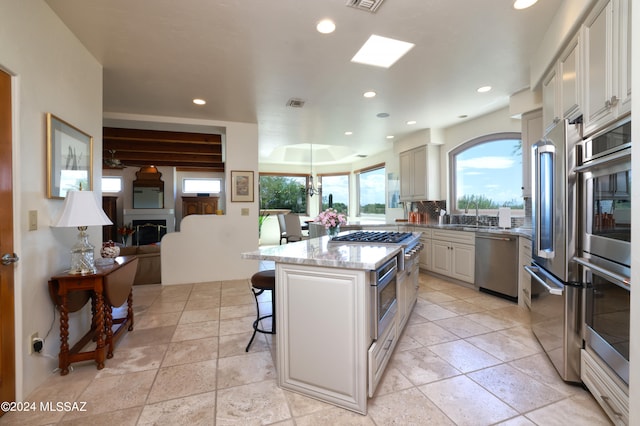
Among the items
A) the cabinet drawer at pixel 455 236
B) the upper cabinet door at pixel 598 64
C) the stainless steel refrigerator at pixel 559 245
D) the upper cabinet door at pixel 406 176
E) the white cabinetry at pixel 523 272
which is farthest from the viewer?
the upper cabinet door at pixel 406 176

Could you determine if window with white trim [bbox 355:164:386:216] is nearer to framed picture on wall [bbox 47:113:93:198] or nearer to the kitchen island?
the kitchen island

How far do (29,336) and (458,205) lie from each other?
5.30 m

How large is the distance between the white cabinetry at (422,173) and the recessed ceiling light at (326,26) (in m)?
3.43

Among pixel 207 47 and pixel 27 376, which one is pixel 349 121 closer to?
pixel 207 47

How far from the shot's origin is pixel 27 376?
5.76ft

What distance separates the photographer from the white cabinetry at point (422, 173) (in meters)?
5.10

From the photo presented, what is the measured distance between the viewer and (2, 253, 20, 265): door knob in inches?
61.5

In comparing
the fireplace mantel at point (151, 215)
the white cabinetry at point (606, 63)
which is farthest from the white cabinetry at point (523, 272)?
the fireplace mantel at point (151, 215)

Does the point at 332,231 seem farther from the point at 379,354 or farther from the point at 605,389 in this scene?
the point at 605,389

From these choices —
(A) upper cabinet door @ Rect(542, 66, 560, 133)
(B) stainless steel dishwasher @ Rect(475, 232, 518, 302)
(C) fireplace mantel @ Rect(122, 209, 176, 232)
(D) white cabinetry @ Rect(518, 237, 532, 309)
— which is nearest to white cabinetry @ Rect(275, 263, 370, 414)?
(A) upper cabinet door @ Rect(542, 66, 560, 133)

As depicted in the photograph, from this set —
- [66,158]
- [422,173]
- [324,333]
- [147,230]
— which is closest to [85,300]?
[66,158]

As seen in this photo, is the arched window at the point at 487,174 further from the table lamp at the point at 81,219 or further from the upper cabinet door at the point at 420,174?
the table lamp at the point at 81,219

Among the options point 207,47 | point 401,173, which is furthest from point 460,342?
point 401,173

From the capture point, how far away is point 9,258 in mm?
1596
